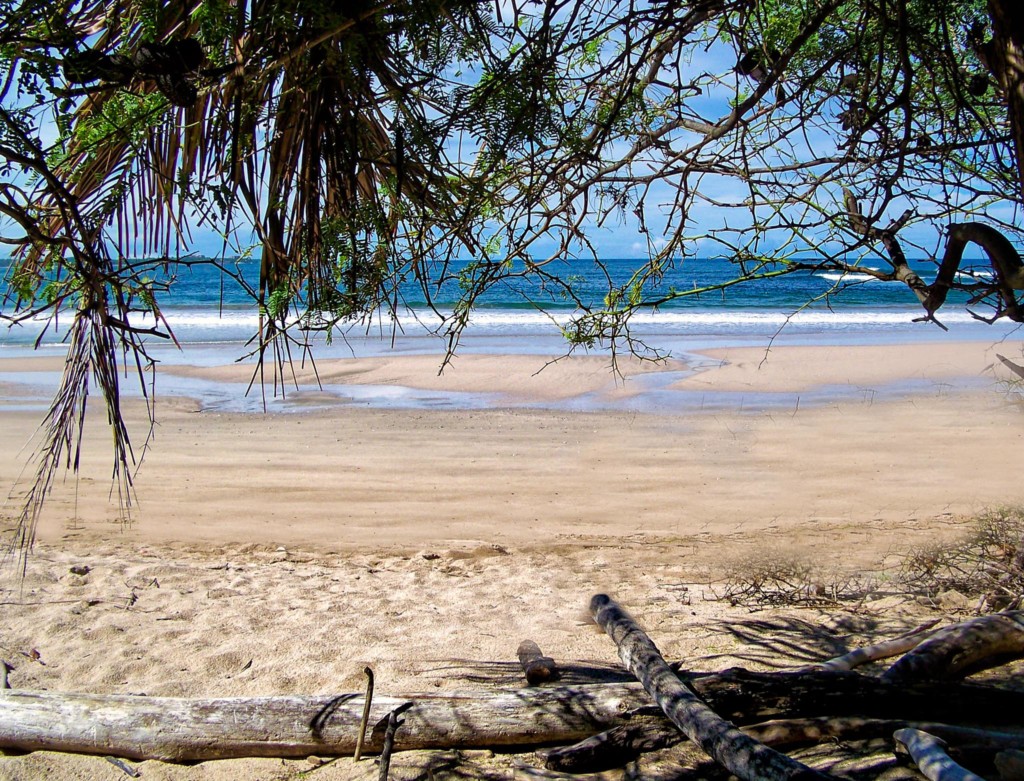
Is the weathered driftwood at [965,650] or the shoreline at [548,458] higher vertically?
the weathered driftwood at [965,650]

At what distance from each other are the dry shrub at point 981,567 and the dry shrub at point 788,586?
1.00ft

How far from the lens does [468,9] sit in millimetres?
2449

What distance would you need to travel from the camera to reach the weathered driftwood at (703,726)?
7.68ft

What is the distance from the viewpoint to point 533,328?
2267 centimetres

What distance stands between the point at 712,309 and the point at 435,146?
25.7 metres

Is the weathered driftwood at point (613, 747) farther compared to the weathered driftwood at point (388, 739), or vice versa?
the weathered driftwood at point (613, 747)

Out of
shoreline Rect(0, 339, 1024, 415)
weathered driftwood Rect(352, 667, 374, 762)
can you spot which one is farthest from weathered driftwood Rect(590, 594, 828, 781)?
shoreline Rect(0, 339, 1024, 415)

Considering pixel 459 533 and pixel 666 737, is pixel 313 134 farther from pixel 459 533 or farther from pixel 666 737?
pixel 459 533

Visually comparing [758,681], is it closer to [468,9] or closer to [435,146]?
[435,146]

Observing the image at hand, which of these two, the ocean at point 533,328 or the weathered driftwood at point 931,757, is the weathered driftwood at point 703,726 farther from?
the ocean at point 533,328

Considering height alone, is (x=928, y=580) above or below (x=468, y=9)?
below

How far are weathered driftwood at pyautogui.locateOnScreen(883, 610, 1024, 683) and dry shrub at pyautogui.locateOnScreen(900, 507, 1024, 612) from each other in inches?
27.8

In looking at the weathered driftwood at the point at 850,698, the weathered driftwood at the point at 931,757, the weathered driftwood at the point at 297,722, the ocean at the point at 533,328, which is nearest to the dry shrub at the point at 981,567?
the weathered driftwood at the point at 850,698

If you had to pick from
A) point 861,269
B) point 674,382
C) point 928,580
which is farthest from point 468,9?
point 674,382
